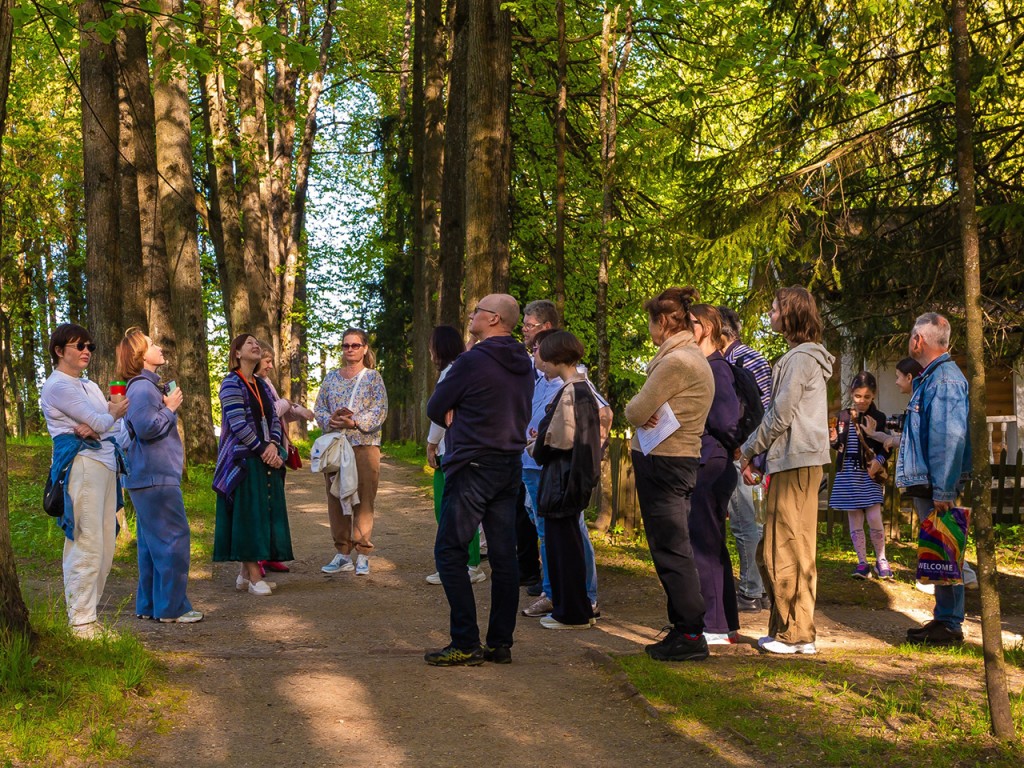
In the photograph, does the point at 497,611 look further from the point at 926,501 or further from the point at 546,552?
the point at 926,501

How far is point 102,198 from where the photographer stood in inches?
563

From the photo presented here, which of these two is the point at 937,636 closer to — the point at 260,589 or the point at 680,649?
the point at 680,649

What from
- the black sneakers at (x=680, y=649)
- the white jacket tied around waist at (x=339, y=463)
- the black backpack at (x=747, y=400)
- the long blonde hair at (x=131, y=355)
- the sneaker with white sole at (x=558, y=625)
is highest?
the long blonde hair at (x=131, y=355)

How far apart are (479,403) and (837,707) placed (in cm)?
265

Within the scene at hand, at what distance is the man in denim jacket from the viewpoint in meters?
7.07

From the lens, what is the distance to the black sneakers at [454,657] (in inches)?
260

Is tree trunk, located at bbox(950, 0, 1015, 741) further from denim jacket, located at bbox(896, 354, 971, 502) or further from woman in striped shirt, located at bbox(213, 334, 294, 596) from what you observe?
woman in striped shirt, located at bbox(213, 334, 294, 596)

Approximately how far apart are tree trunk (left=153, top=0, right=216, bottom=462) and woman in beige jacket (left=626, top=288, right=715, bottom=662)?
9181 mm

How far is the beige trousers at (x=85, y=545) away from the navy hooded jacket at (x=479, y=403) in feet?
7.48

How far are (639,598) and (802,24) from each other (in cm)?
850

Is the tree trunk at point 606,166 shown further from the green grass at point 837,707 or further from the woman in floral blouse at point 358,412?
the green grass at point 837,707

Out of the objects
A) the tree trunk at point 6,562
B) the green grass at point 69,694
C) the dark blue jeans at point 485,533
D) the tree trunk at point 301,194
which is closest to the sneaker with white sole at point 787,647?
the dark blue jeans at point 485,533

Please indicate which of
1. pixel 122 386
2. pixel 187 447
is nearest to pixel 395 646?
pixel 122 386

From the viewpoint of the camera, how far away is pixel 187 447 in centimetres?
1819
